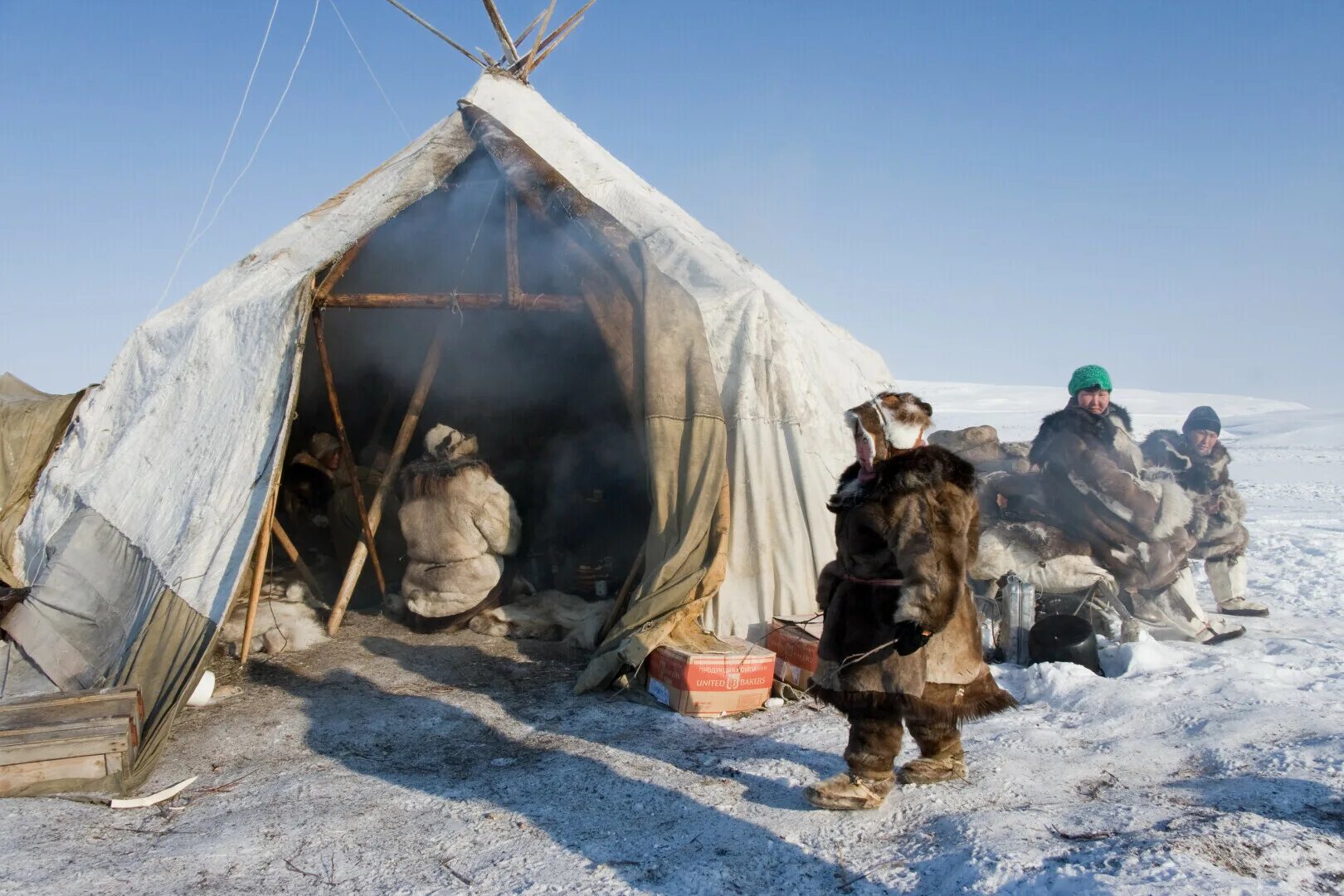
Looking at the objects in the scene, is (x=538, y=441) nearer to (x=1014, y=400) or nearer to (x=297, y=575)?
(x=297, y=575)

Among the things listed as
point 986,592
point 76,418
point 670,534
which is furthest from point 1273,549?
point 76,418

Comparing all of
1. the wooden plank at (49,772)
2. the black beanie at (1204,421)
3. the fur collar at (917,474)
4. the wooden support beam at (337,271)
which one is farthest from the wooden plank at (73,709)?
the black beanie at (1204,421)

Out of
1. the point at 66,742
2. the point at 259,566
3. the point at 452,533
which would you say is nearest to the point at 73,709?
the point at 66,742

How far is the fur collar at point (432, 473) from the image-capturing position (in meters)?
5.92

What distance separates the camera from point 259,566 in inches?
200

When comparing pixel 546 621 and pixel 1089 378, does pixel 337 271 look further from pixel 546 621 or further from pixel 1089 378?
pixel 1089 378

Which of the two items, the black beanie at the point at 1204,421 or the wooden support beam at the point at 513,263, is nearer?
the wooden support beam at the point at 513,263

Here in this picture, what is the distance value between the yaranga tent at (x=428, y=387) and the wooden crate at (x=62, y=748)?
20 cm

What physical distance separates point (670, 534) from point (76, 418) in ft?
16.0

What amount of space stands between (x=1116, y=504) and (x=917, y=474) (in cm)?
341

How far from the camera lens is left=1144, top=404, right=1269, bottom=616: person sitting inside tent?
660 cm

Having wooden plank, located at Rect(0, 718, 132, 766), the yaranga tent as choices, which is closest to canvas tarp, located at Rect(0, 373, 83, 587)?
the yaranga tent

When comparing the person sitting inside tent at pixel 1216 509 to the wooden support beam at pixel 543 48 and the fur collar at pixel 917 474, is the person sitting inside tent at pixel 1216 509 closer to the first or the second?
the fur collar at pixel 917 474

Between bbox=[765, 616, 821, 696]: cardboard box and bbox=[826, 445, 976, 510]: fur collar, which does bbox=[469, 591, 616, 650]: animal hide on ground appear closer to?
bbox=[765, 616, 821, 696]: cardboard box
